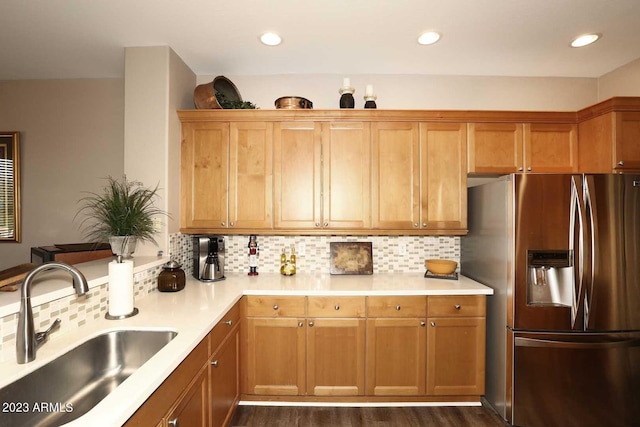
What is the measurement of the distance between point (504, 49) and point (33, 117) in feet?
13.6

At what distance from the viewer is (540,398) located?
1.96 m

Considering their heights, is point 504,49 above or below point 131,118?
above

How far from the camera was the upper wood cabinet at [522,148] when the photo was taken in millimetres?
2441

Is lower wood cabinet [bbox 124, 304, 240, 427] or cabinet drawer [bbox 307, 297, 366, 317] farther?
cabinet drawer [bbox 307, 297, 366, 317]

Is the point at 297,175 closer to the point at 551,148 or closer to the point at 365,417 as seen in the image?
the point at 365,417

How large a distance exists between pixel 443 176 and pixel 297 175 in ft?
3.89

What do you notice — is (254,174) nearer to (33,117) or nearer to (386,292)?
(386,292)

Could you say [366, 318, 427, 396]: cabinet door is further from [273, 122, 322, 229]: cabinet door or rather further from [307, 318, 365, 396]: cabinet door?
[273, 122, 322, 229]: cabinet door

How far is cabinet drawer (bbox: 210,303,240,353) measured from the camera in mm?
1635

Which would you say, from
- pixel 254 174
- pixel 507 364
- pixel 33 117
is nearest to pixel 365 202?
pixel 254 174

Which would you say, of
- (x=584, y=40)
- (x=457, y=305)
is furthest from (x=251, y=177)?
(x=584, y=40)

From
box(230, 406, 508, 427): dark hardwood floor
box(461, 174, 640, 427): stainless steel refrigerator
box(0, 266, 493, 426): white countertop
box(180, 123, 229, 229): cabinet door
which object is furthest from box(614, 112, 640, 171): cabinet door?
box(180, 123, 229, 229): cabinet door

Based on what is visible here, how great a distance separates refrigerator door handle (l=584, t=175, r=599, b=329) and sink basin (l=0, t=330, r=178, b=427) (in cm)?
244

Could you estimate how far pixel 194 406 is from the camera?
1380mm
